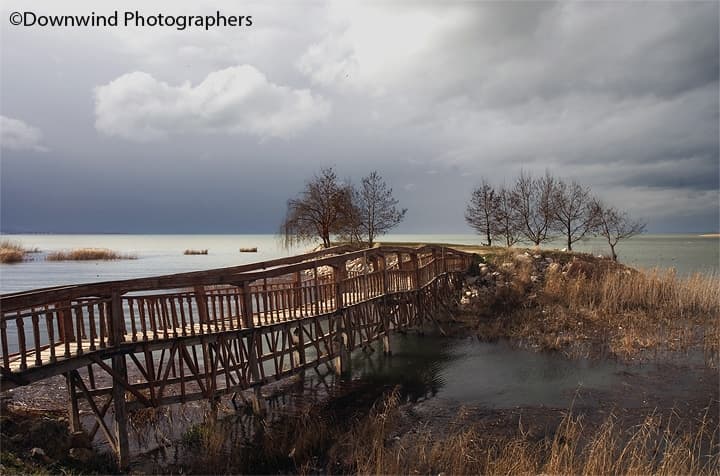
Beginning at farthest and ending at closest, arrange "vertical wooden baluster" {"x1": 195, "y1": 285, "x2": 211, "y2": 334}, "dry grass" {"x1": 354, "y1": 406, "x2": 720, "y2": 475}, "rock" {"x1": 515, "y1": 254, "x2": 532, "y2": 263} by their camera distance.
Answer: "rock" {"x1": 515, "y1": 254, "x2": 532, "y2": 263} < "vertical wooden baluster" {"x1": 195, "y1": 285, "x2": 211, "y2": 334} < "dry grass" {"x1": 354, "y1": 406, "x2": 720, "y2": 475}

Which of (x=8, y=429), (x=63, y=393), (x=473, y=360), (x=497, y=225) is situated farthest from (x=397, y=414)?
(x=497, y=225)

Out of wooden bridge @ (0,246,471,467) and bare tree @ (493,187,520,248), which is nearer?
wooden bridge @ (0,246,471,467)

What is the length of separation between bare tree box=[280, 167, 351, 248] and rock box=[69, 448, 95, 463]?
116 ft

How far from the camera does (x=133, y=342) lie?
32.8 ft

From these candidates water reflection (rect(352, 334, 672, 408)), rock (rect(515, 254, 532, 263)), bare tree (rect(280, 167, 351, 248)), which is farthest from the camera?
bare tree (rect(280, 167, 351, 248))

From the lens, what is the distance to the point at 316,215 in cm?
4584

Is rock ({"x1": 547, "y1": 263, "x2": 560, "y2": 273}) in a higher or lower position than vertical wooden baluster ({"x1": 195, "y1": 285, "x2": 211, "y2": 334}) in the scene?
lower

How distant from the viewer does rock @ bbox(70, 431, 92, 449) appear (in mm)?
9695

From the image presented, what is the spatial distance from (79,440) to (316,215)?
36.7 metres

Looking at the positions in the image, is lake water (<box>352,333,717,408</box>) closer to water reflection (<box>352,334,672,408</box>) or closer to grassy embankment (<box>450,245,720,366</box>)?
water reflection (<box>352,334,672,408</box>)

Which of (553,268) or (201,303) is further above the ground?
(201,303)

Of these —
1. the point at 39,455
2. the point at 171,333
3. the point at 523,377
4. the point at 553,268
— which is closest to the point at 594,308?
the point at 553,268

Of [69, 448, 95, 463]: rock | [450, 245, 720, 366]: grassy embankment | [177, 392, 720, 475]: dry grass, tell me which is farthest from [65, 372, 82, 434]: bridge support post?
[450, 245, 720, 366]: grassy embankment

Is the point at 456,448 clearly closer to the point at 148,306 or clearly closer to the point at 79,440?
the point at 148,306
